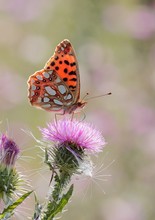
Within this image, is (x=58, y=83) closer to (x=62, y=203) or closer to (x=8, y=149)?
(x=8, y=149)

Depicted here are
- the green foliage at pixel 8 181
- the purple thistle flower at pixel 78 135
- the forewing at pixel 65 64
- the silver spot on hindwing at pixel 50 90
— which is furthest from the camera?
the silver spot on hindwing at pixel 50 90

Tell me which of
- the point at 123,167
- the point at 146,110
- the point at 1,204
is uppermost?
the point at 1,204

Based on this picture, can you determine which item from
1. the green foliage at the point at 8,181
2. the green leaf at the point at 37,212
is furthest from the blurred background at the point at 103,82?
the green leaf at the point at 37,212

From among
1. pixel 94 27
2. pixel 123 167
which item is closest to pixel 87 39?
pixel 94 27

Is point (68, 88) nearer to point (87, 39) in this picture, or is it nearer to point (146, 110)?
point (146, 110)

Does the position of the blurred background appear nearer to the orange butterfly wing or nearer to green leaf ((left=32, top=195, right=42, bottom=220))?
the orange butterfly wing

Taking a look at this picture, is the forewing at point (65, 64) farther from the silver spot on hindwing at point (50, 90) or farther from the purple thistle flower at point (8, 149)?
the purple thistle flower at point (8, 149)

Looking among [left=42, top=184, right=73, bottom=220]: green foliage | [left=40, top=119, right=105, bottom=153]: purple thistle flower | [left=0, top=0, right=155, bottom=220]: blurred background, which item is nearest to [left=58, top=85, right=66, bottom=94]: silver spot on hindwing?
[left=40, top=119, right=105, bottom=153]: purple thistle flower
